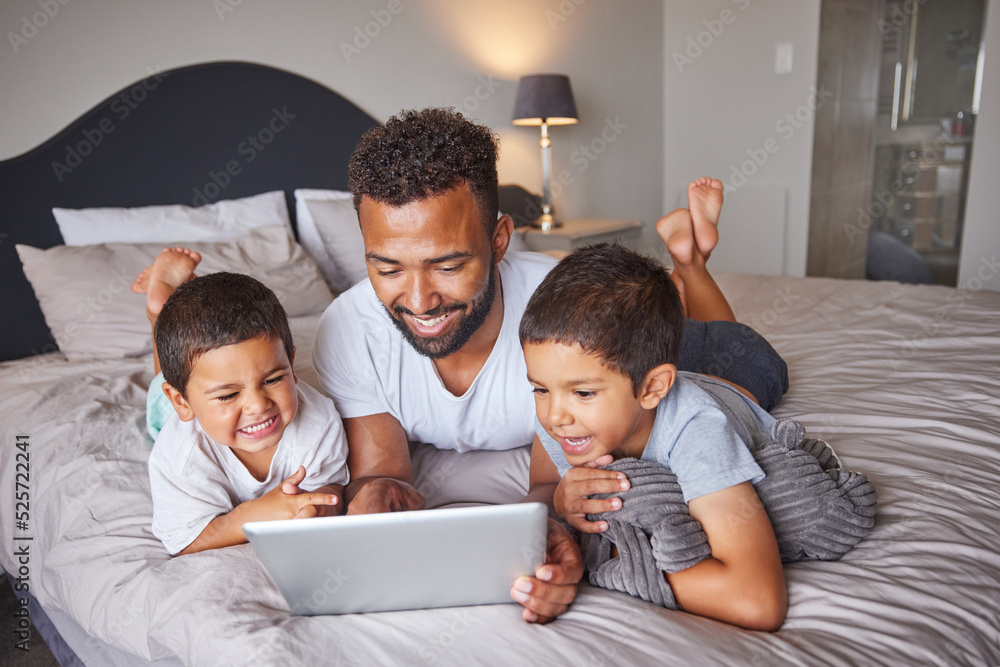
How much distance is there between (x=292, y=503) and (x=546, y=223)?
7.77ft

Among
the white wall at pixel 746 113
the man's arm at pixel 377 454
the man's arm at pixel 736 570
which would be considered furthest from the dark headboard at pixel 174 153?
the white wall at pixel 746 113

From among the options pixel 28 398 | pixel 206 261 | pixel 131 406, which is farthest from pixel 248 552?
pixel 206 261

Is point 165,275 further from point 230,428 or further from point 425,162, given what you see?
point 425,162

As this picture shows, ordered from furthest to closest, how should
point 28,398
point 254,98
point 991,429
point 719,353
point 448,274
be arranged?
point 254,98
point 28,398
point 719,353
point 991,429
point 448,274

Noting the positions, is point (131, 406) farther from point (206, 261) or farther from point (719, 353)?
point (719, 353)

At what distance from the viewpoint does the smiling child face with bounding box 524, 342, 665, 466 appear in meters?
0.92

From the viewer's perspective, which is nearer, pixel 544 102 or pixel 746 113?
pixel 544 102

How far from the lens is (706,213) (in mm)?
1722

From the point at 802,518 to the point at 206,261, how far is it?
5.62 feet

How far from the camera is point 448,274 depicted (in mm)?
1115

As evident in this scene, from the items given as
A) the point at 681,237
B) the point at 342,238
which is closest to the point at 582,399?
the point at 681,237

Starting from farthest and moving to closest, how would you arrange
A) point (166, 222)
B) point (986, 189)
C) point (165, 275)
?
point (986, 189) < point (166, 222) < point (165, 275)

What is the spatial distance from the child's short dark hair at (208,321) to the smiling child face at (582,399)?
0.47 metres

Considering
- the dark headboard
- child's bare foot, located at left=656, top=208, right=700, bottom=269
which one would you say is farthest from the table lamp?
child's bare foot, located at left=656, top=208, right=700, bottom=269
